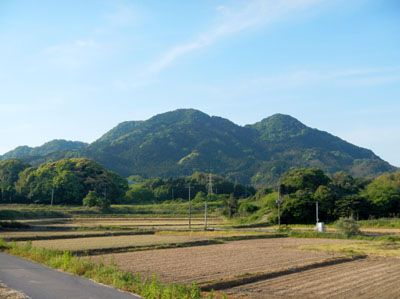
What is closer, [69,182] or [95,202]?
[95,202]

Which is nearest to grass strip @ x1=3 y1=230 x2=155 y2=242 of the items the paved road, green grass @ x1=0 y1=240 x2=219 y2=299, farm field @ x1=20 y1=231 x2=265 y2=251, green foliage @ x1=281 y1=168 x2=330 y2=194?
farm field @ x1=20 y1=231 x2=265 y2=251

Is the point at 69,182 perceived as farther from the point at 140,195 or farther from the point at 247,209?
the point at 247,209

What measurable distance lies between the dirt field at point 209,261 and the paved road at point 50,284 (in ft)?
11.7

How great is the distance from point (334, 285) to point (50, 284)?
10.6 metres

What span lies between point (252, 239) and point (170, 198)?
75.0 meters

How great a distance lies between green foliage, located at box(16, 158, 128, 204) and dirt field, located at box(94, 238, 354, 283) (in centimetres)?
7024

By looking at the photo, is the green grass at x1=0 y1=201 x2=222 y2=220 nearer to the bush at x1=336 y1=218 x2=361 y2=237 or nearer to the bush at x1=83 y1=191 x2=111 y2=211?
the bush at x1=83 y1=191 x2=111 y2=211

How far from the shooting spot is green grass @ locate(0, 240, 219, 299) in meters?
13.0

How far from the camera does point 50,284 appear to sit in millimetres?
15500

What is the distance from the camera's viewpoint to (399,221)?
58.2 metres

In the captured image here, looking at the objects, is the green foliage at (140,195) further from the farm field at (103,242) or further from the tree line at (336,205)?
the farm field at (103,242)

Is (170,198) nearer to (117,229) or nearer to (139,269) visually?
(117,229)

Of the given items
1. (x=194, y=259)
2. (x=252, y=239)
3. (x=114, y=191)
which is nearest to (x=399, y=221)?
(x=252, y=239)

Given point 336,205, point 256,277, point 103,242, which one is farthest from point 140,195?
point 256,277
